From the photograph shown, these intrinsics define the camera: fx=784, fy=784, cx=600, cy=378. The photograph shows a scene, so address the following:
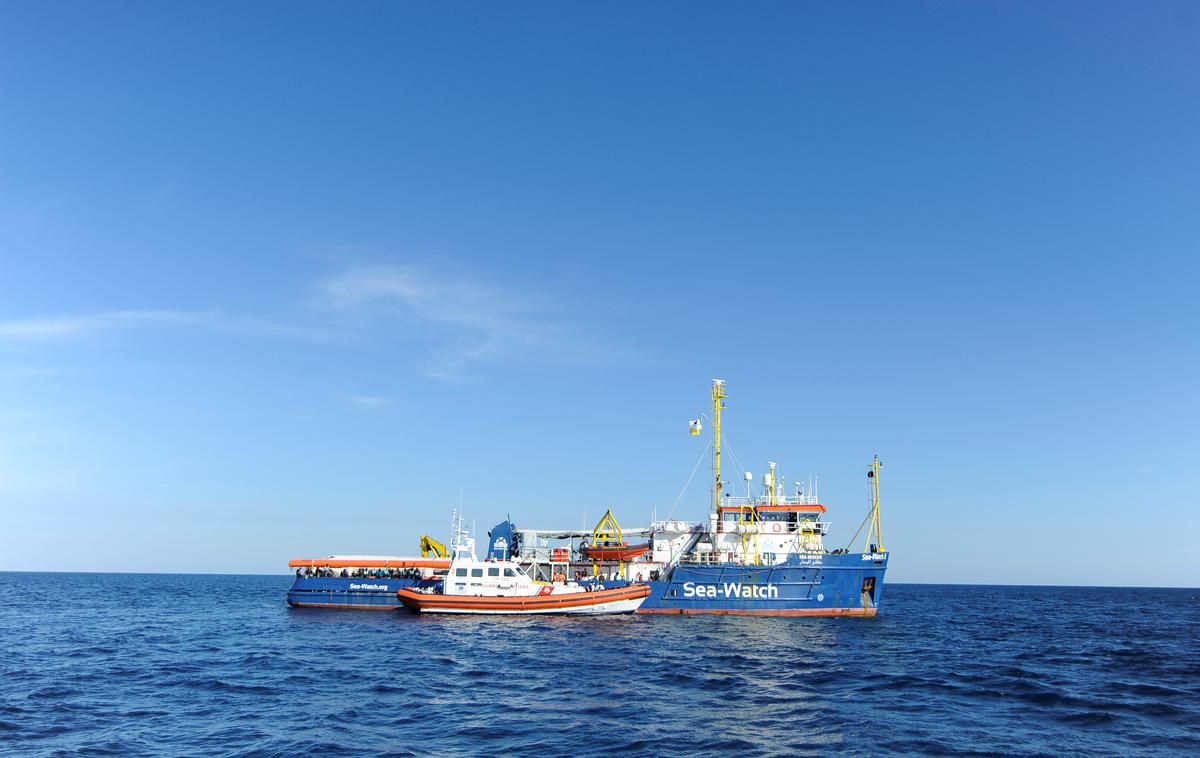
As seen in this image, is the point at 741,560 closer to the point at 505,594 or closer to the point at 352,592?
the point at 505,594

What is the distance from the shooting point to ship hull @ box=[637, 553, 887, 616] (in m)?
54.6

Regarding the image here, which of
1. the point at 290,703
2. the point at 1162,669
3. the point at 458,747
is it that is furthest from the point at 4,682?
the point at 1162,669

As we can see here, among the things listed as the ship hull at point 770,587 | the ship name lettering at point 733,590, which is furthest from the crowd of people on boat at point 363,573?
the ship name lettering at point 733,590

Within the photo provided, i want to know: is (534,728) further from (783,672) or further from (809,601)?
(809,601)

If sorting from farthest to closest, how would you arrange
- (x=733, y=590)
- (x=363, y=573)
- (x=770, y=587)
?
(x=363, y=573)
(x=733, y=590)
(x=770, y=587)

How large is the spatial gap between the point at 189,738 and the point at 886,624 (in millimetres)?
48887

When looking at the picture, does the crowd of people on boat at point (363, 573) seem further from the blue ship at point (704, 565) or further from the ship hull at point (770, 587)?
the ship hull at point (770, 587)

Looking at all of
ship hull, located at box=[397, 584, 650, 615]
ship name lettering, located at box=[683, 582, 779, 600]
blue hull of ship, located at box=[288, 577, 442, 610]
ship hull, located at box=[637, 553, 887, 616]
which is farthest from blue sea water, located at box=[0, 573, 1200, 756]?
blue hull of ship, located at box=[288, 577, 442, 610]

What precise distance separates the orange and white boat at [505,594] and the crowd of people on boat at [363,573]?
713 cm

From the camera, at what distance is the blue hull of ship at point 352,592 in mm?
60719

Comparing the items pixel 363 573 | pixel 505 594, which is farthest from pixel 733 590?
pixel 363 573

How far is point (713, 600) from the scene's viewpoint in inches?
2172

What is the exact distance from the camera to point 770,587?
179 ft

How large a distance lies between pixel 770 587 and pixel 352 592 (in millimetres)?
31813
